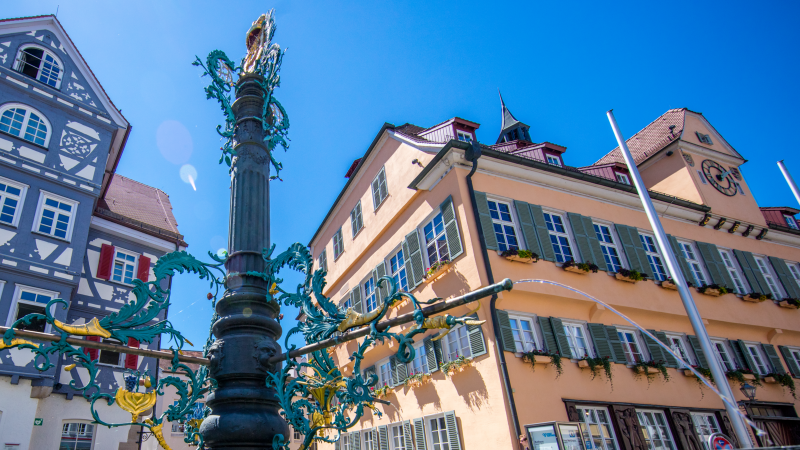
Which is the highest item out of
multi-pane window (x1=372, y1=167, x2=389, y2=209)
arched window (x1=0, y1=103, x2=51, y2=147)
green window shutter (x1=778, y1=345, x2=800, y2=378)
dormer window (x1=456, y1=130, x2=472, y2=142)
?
arched window (x1=0, y1=103, x2=51, y2=147)

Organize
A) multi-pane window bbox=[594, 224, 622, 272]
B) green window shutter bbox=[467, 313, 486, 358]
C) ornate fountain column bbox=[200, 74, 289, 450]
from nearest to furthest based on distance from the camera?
ornate fountain column bbox=[200, 74, 289, 450] → green window shutter bbox=[467, 313, 486, 358] → multi-pane window bbox=[594, 224, 622, 272]

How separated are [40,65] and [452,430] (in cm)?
1714

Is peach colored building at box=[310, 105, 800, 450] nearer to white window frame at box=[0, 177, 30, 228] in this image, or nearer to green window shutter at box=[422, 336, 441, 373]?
green window shutter at box=[422, 336, 441, 373]

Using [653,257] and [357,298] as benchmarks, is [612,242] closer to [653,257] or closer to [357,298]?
[653,257]

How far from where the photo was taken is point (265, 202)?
393cm

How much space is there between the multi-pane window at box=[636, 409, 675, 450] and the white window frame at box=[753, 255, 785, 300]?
29.1 ft

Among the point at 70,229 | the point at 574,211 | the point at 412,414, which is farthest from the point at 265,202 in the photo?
the point at 70,229

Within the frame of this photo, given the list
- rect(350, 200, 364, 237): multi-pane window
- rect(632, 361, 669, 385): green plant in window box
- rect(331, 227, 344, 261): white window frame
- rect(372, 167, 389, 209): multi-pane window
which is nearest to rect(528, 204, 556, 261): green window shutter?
rect(632, 361, 669, 385): green plant in window box

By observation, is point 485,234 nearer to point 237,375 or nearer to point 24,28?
point 237,375

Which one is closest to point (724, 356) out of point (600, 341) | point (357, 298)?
point (600, 341)

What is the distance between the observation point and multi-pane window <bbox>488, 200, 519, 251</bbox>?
1262cm

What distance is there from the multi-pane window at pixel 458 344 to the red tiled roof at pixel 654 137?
11.7 metres

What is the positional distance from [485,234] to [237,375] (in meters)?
9.57

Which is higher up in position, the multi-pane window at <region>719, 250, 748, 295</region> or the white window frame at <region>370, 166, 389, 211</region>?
the white window frame at <region>370, 166, 389, 211</region>
